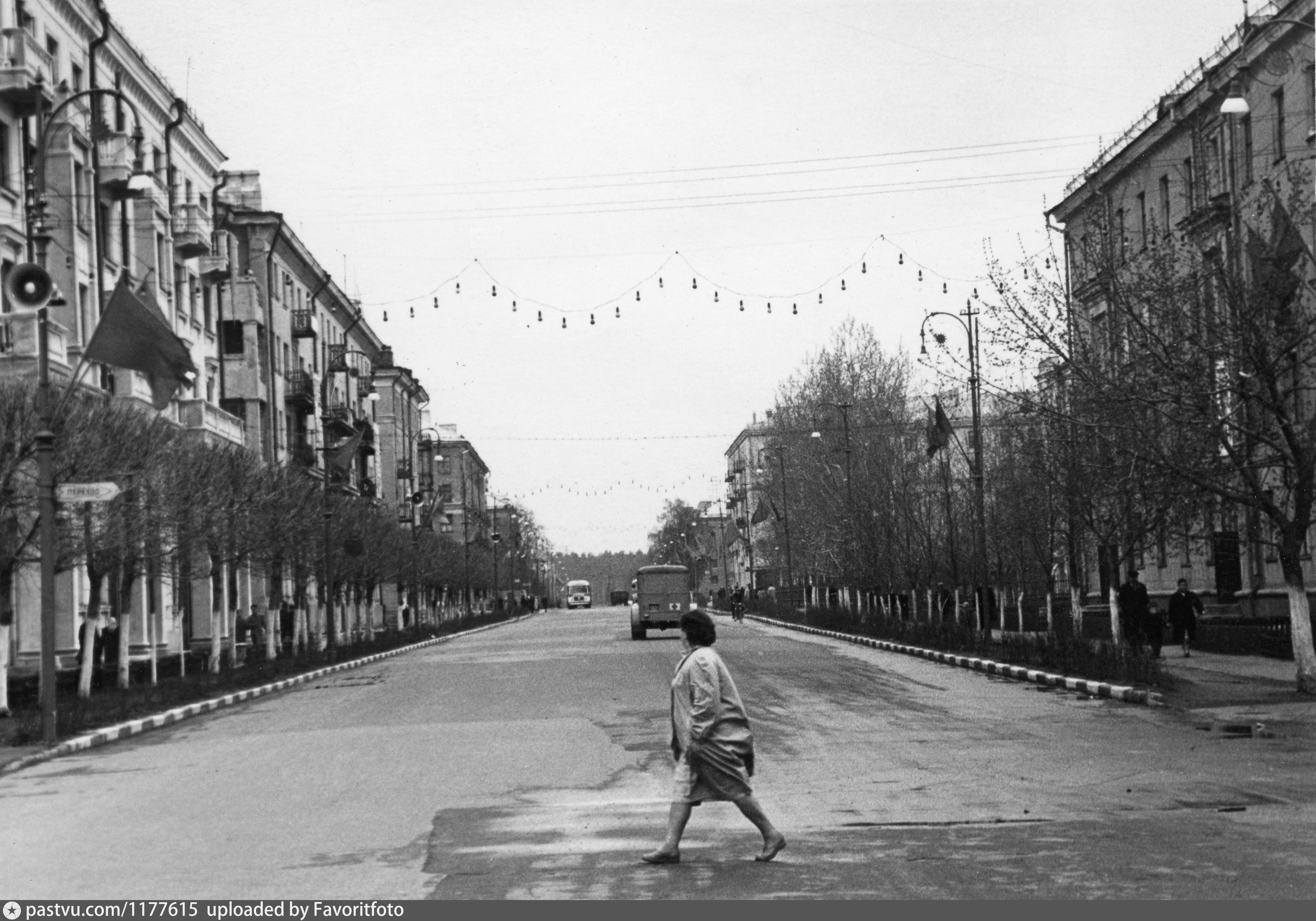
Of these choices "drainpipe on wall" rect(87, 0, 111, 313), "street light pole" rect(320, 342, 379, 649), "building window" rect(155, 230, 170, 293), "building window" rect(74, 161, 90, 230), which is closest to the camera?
"building window" rect(74, 161, 90, 230)

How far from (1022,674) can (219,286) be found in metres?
35.8

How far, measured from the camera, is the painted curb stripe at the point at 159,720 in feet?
67.8

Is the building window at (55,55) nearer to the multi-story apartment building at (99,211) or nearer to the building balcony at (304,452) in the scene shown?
the multi-story apartment building at (99,211)

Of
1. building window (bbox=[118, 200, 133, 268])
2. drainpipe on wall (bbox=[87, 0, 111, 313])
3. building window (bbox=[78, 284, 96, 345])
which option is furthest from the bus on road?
building window (bbox=[78, 284, 96, 345])

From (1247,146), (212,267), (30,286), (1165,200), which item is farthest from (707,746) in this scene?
(212,267)

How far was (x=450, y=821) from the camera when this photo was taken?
526 inches

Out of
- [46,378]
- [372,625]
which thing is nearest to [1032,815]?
[46,378]

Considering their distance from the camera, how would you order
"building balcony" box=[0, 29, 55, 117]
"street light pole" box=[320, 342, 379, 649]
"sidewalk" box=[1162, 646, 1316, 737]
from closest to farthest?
"sidewalk" box=[1162, 646, 1316, 737] < "building balcony" box=[0, 29, 55, 117] < "street light pole" box=[320, 342, 379, 649]

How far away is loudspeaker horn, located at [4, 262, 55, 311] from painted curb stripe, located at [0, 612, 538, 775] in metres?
5.45

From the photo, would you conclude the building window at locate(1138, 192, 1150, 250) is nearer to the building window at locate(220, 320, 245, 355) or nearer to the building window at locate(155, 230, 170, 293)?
the building window at locate(155, 230, 170, 293)

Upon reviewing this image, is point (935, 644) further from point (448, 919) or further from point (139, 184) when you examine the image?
point (448, 919)

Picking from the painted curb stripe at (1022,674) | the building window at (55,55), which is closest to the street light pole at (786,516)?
the painted curb stripe at (1022,674)

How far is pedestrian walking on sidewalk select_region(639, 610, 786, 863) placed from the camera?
1088 centimetres

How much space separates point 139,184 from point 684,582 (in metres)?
42.7
